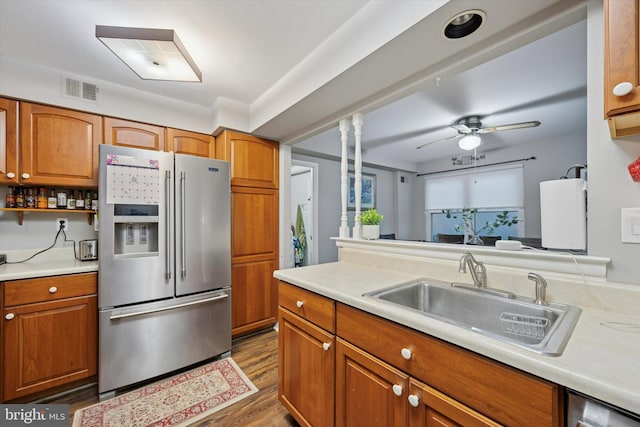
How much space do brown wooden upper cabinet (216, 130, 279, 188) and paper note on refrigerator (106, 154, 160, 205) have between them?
728mm

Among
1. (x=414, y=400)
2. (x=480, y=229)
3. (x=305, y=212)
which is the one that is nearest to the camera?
(x=414, y=400)

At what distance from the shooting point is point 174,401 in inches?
67.9

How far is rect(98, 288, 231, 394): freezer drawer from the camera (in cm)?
179

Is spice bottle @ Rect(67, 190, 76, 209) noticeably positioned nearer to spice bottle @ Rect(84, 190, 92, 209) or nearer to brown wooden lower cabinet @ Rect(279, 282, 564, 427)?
spice bottle @ Rect(84, 190, 92, 209)

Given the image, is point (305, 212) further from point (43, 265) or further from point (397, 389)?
point (397, 389)

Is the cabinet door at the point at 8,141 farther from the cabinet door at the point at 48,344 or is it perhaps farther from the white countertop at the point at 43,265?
the cabinet door at the point at 48,344

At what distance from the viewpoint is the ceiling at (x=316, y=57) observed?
1.29m

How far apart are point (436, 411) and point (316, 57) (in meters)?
2.01

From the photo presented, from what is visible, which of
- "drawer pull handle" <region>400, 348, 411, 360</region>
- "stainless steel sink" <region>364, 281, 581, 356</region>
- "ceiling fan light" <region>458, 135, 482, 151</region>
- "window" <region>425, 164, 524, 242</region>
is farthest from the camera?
"window" <region>425, 164, 524, 242</region>

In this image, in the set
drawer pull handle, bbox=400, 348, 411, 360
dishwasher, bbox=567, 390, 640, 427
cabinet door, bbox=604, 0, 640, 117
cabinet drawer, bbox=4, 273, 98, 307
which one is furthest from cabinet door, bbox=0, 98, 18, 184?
cabinet door, bbox=604, 0, 640, 117

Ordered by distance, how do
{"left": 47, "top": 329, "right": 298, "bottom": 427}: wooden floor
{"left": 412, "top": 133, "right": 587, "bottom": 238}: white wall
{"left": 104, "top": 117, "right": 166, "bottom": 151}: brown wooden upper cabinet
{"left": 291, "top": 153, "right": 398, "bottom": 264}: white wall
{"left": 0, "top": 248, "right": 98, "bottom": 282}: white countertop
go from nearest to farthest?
{"left": 47, "top": 329, "right": 298, "bottom": 427}: wooden floor, {"left": 0, "top": 248, "right": 98, "bottom": 282}: white countertop, {"left": 104, "top": 117, "right": 166, "bottom": 151}: brown wooden upper cabinet, {"left": 412, "top": 133, "right": 587, "bottom": 238}: white wall, {"left": 291, "top": 153, "right": 398, "bottom": 264}: white wall

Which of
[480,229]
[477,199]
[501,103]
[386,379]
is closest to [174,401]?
[386,379]

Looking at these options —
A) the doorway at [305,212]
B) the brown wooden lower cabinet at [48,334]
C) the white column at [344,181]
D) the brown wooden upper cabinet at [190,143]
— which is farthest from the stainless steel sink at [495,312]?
the doorway at [305,212]

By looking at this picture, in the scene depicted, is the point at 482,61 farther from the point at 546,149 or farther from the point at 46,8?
the point at 546,149
